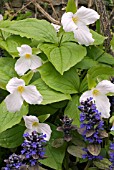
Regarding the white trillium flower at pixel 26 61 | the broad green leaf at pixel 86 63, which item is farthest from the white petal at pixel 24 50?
the broad green leaf at pixel 86 63

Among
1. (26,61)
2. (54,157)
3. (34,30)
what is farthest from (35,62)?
(54,157)

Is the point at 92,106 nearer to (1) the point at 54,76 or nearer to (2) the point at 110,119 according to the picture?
(2) the point at 110,119

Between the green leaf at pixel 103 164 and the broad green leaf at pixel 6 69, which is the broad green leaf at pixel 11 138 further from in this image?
the green leaf at pixel 103 164

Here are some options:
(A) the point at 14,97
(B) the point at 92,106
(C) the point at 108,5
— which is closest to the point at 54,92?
(A) the point at 14,97

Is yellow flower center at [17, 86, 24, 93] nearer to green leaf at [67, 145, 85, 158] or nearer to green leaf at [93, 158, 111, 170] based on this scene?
green leaf at [67, 145, 85, 158]

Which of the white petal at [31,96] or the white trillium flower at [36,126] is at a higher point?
the white petal at [31,96]
